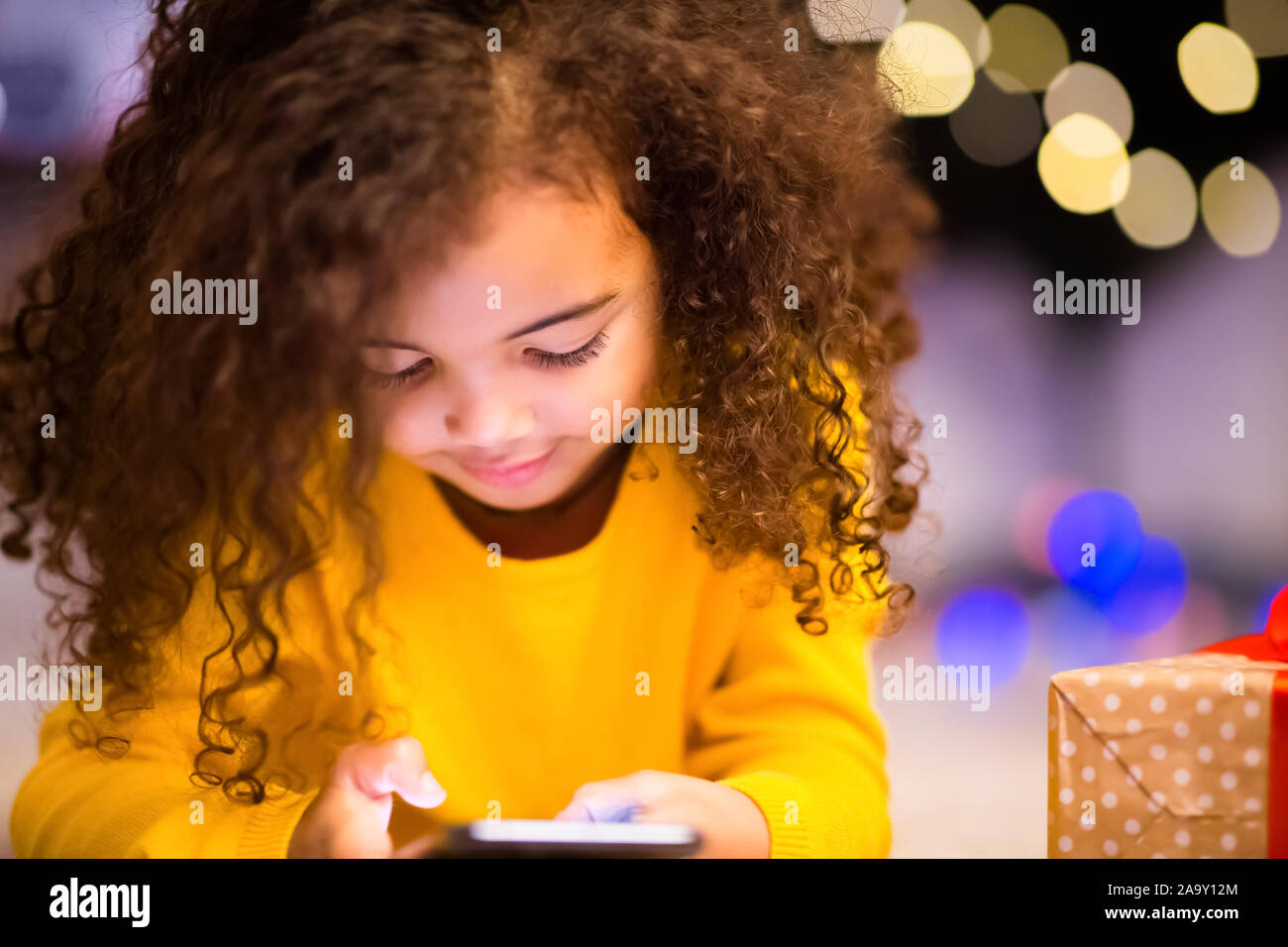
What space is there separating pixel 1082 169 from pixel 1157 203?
12 cm

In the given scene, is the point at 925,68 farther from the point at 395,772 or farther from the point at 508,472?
the point at 395,772

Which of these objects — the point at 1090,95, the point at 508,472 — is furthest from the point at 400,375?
the point at 1090,95

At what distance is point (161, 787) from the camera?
146 centimetres

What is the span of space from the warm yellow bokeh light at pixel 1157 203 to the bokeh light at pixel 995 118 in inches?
6.7

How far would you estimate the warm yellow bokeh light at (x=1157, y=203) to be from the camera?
158 cm

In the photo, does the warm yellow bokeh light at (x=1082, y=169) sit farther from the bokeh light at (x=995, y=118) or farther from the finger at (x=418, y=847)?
the finger at (x=418, y=847)

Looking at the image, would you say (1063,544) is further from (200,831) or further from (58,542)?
(58,542)

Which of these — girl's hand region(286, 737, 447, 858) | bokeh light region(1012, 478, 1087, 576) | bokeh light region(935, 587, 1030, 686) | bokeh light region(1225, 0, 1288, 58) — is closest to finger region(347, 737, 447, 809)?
girl's hand region(286, 737, 447, 858)

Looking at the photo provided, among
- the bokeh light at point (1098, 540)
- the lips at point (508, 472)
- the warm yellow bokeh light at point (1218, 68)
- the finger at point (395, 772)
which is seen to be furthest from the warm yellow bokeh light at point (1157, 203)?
the finger at point (395, 772)

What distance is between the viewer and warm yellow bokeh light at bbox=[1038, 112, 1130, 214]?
158cm
